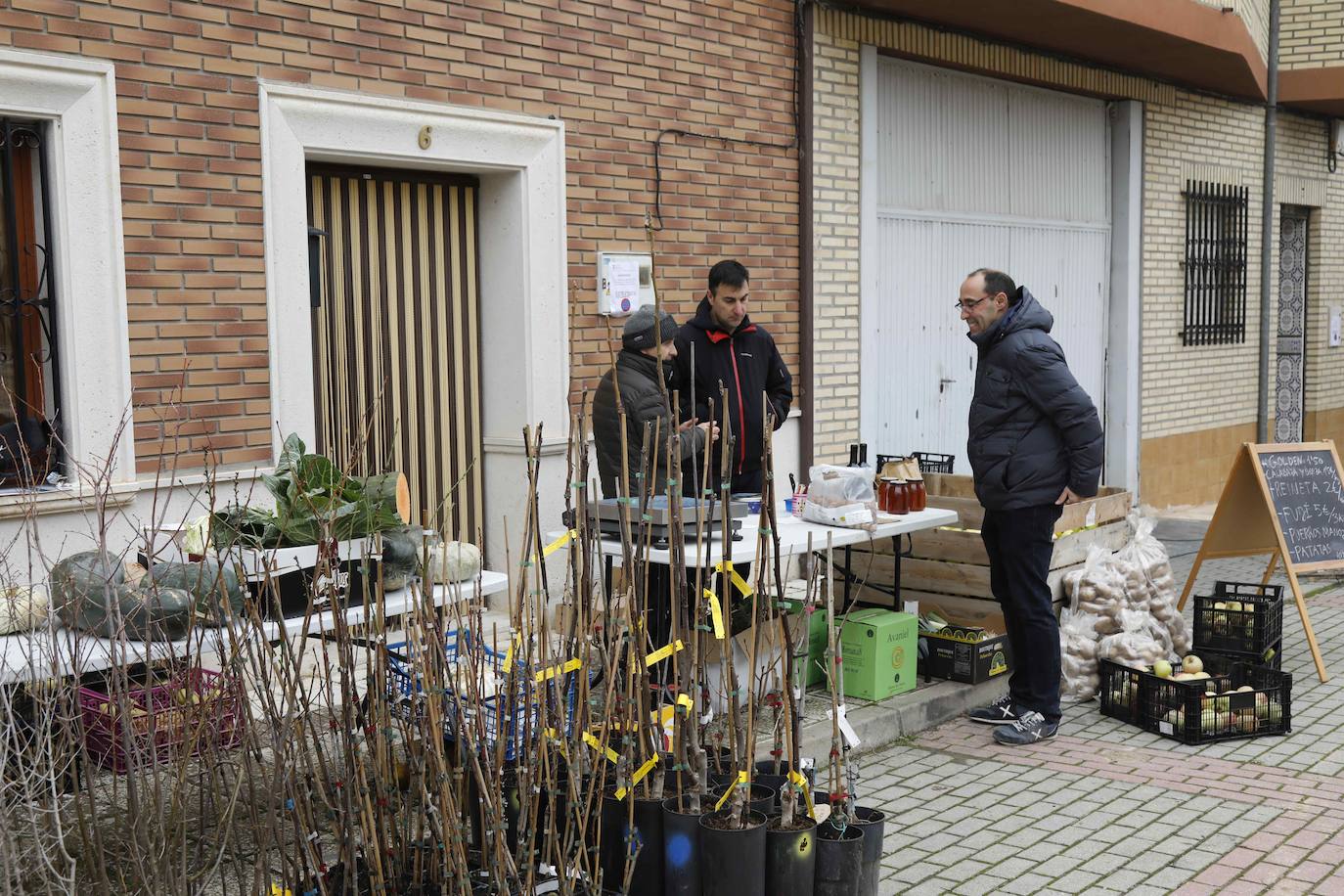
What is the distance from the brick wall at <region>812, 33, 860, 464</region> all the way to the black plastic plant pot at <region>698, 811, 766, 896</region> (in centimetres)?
588

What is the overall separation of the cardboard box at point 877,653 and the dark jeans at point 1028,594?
1.58 ft

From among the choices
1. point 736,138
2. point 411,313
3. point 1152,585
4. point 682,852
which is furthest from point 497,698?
point 736,138

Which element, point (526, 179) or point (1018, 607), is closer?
point (1018, 607)

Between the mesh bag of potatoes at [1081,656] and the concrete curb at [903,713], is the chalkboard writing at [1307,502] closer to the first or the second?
the mesh bag of potatoes at [1081,656]

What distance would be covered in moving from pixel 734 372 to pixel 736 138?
2.68 metres

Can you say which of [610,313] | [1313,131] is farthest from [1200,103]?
[610,313]

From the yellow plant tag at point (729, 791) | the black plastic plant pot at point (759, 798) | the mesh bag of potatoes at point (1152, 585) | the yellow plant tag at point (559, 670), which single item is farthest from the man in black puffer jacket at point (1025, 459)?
the yellow plant tag at point (559, 670)

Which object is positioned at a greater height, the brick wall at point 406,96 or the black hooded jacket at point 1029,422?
the brick wall at point 406,96

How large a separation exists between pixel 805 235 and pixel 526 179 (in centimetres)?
235

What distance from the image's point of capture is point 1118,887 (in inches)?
181

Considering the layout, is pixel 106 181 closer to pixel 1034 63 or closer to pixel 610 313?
pixel 610 313

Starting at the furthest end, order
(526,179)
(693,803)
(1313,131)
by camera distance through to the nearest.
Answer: (1313,131) < (526,179) < (693,803)

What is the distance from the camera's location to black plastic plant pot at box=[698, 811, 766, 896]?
3590mm

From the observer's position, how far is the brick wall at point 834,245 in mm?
9312
